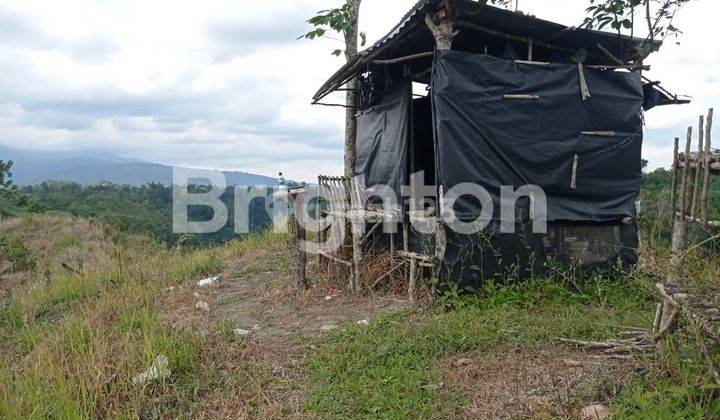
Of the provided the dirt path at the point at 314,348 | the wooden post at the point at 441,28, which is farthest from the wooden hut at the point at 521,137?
the dirt path at the point at 314,348

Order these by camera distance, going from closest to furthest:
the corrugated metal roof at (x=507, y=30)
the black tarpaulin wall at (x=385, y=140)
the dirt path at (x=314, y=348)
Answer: the dirt path at (x=314, y=348)
the corrugated metal roof at (x=507, y=30)
the black tarpaulin wall at (x=385, y=140)

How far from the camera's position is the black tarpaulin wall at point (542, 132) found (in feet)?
16.1

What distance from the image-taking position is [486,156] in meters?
5.00

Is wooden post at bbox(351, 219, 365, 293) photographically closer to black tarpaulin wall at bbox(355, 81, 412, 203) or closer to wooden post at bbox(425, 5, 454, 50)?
black tarpaulin wall at bbox(355, 81, 412, 203)

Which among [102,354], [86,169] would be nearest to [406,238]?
[102,354]

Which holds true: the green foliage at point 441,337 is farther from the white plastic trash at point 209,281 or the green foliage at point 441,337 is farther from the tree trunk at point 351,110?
the tree trunk at point 351,110

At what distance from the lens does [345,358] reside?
3.69 metres

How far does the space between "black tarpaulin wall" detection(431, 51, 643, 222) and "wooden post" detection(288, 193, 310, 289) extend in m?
1.72

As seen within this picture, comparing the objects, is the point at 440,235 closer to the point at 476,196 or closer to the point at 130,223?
the point at 476,196

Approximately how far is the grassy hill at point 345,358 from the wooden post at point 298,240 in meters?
0.16

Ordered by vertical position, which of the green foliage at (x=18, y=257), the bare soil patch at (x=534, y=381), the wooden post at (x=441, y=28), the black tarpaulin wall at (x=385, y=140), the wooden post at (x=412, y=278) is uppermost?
the wooden post at (x=441, y=28)

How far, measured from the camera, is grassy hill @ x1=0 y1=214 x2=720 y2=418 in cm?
286

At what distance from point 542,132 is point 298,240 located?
3012 millimetres

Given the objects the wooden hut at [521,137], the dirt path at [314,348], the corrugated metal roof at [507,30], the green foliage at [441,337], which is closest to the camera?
the dirt path at [314,348]
